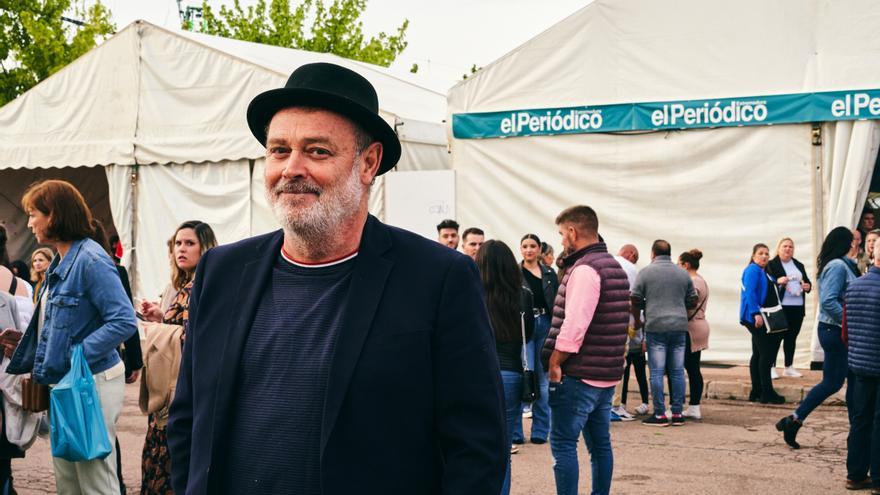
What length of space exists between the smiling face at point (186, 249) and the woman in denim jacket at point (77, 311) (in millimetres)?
380

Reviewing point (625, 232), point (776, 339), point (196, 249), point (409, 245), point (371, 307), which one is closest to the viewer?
point (371, 307)

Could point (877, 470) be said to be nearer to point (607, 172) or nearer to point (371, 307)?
point (371, 307)

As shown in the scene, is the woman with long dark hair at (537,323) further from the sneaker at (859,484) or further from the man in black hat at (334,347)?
the man in black hat at (334,347)

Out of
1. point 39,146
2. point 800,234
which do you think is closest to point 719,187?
point 800,234

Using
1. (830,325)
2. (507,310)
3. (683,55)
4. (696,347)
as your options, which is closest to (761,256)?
(696,347)

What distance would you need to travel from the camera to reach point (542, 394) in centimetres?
959

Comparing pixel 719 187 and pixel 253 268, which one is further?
pixel 719 187

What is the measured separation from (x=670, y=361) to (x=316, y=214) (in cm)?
819

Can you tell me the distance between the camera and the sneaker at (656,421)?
33.9 feet

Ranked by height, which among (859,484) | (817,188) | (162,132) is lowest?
(859,484)

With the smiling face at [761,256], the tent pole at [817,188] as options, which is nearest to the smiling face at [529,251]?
the smiling face at [761,256]

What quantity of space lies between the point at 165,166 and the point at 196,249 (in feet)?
38.7

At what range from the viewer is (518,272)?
7.37 m

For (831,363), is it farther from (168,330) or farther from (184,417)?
(184,417)
